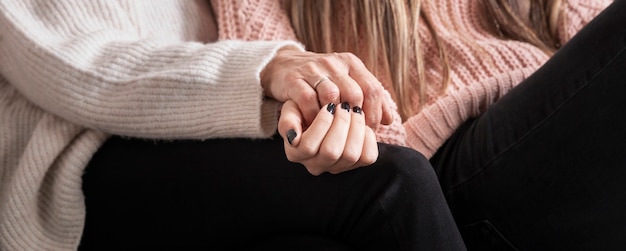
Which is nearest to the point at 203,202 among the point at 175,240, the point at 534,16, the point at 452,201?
the point at 175,240

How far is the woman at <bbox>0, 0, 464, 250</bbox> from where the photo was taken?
577 mm

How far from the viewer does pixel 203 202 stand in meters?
0.62

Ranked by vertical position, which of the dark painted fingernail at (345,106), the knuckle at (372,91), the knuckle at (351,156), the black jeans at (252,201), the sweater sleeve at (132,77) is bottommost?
the black jeans at (252,201)

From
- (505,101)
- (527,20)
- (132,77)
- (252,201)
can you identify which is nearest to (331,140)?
(252,201)

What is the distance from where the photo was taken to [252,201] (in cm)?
61

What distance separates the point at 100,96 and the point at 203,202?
149mm

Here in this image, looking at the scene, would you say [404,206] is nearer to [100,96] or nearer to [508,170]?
[508,170]

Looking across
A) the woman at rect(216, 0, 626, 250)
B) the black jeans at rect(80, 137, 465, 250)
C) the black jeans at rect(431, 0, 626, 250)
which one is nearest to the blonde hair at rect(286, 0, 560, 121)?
the woman at rect(216, 0, 626, 250)

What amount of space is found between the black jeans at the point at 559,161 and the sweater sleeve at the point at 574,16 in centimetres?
22

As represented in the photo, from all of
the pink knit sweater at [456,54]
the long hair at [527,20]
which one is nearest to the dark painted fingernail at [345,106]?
the pink knit sweater at [456,54]

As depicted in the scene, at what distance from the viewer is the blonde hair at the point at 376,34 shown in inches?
31.4

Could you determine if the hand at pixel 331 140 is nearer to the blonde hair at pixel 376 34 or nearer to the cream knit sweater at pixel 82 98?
the cream knit sweater at pixel 82 98

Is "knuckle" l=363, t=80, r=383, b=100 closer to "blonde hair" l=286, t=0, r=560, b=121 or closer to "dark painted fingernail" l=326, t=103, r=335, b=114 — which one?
"dark painted fingernail" l=326, t=103, r=335, b=114

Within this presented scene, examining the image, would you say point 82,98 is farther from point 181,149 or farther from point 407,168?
point 407,168
